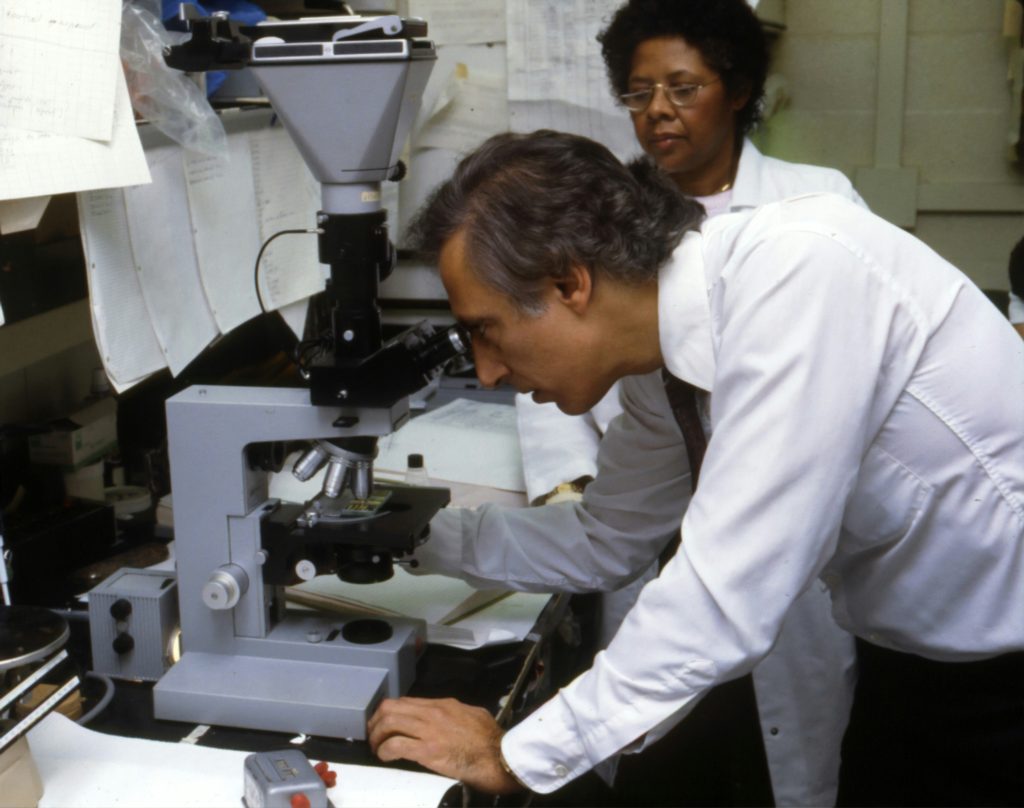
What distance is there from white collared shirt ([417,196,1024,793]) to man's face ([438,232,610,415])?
10cm

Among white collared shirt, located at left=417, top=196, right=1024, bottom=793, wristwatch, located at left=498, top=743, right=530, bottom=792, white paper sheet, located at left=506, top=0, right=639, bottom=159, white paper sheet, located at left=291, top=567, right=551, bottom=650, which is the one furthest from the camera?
white paper sheet, located at left=506, top=0, right=639, bottom=159

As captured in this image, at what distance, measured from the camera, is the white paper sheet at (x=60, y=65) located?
48.9 inches

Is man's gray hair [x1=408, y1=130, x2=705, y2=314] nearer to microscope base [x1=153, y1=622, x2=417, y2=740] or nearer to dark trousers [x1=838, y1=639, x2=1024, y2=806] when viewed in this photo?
microscope base [x1=153, y1=622, x2=417, y2=740]

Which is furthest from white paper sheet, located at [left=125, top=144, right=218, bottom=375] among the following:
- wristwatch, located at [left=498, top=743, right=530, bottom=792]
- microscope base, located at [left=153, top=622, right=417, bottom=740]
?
wristwatch, located at [left=498, top=743, right=530, bottom=792]

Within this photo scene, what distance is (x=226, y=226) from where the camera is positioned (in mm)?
1792

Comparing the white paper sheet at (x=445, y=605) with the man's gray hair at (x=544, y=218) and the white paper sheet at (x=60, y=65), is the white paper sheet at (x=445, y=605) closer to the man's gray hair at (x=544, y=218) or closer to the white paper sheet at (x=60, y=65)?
the man's gray hair at (x=544, y=218)

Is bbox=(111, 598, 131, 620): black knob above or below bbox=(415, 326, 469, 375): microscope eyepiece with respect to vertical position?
below

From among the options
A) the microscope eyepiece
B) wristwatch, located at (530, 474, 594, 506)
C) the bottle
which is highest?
the microscope eyepiece

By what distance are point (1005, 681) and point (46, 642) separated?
1003mm

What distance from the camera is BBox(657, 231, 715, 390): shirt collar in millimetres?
1188

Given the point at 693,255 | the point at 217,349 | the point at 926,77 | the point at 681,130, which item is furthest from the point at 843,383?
the point at 926,77

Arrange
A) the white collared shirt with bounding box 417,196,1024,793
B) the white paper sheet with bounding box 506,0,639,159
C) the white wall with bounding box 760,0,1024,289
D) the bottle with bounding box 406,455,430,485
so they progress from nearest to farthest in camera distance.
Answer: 1. the white collared shirt with bounding box 417,196,1024,793
2. the bottle with bounding box 406,455,430,485
3. the white paper sheet with bounding box 506,0,639,159
4. the white wall with bounding box 760,0,1024,289

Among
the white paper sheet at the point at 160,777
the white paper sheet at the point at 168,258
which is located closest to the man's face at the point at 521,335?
the white paper sheet at the point at 160,777

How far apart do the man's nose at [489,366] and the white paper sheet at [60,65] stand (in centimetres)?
53
